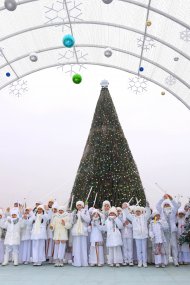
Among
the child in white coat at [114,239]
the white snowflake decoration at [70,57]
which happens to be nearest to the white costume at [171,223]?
the child in white coat at [114,239]

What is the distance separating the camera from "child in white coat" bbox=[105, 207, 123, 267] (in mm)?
9453

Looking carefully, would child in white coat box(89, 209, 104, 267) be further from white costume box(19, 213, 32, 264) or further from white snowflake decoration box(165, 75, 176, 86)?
white snowflake decoration box(165, 75, 176, 86)

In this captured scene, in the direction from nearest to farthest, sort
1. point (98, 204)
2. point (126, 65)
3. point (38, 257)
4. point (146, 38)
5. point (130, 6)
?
1. point (38, 257)
2. point (98, 204)
3. point (130, 6)
4. point (146, 38)
5. point (126, 65)

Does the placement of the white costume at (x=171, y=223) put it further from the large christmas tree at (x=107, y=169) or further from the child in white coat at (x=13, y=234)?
the child in white coat at (x=13, y=234)

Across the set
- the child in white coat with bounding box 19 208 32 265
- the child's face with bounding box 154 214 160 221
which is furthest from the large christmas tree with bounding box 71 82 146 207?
the child in white coat with bounding box 19 208 32 265

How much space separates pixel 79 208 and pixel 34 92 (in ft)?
34.7

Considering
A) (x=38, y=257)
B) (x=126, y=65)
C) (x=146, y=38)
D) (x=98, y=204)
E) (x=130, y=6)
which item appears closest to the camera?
(x=38, y=257)

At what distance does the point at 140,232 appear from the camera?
960 cm

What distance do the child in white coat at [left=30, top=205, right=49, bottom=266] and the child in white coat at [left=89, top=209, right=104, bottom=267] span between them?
1.31 meters

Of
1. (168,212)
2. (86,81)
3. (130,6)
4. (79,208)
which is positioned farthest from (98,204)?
(86,81)

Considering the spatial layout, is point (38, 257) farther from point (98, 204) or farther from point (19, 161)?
point (19, 161)

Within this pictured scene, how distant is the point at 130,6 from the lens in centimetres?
1414

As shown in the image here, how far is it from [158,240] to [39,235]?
127 inches

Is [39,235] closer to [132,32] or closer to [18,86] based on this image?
[132,32]
